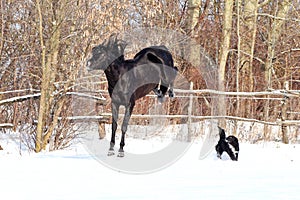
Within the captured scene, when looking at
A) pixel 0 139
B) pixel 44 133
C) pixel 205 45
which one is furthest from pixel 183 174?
pixel 205 45

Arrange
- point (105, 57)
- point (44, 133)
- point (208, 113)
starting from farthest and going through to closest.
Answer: point (208, 113) → point (44, 133) → point (105, 57)

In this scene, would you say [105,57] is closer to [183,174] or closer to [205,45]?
[183,174]

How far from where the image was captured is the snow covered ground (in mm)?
3596

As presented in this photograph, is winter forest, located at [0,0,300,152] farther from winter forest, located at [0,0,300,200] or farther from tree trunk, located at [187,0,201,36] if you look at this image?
tree trunk, located at [187,0,201,36]

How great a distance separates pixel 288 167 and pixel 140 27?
299 inches

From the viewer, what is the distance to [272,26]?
57.7ft

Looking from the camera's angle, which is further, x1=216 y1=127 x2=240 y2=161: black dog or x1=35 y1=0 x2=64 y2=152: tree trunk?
x1=35 y1=0 x2=64 y2=152: tree trunk

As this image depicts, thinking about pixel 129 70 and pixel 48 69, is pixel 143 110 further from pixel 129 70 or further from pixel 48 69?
pixel 129 70

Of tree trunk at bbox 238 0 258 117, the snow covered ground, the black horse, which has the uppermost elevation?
tree trunk at bbox 238 0 258 117

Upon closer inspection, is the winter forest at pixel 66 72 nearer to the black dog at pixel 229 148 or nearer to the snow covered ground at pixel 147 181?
the snow covered ground at pixel 147 181

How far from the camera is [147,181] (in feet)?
14.0

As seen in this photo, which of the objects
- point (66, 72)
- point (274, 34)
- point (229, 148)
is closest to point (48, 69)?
point (66, 72)

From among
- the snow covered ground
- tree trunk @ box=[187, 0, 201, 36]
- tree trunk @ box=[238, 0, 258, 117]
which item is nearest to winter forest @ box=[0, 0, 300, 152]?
tree trunk @ box=[187, 0, 201, 36]

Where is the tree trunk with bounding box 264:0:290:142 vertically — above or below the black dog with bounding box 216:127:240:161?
above
